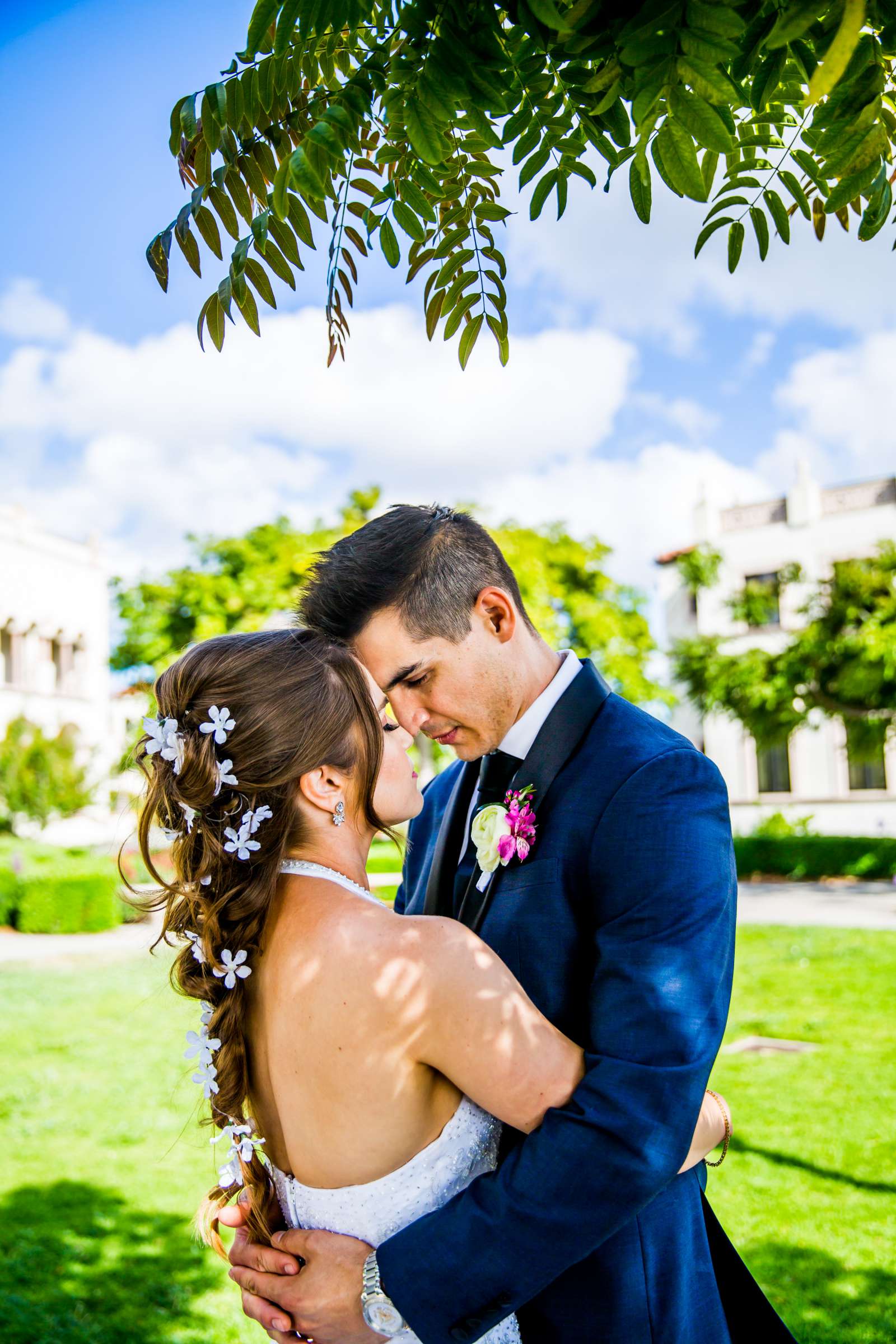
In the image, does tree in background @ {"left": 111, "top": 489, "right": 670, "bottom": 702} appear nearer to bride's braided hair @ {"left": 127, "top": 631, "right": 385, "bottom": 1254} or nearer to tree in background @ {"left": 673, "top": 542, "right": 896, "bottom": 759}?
tree in background @ {"left": 673, "top": 542, "right": 896, "bottom": 759}

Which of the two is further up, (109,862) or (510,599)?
(510,599)

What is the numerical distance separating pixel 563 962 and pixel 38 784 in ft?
102

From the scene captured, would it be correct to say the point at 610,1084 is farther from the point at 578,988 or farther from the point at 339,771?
the point at 339,771

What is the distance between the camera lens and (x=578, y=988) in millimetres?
2393

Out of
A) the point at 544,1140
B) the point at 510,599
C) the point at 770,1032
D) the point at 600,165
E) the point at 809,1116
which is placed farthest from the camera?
the point at 770,1032

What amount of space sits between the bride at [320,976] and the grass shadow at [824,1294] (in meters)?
3.43

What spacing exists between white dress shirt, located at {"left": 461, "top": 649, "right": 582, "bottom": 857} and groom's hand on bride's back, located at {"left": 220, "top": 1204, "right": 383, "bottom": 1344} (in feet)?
3.53

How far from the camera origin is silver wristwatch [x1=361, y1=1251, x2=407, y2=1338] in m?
2.16

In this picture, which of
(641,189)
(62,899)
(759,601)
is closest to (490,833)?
(641,189)

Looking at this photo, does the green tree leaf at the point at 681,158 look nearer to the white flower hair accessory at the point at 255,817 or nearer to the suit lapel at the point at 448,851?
the white flower hair accessory at the point at 255,817

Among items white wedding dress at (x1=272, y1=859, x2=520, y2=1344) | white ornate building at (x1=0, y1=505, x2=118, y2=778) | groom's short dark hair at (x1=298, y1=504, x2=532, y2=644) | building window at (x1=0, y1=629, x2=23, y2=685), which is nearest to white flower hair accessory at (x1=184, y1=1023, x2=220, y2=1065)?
white wedding dress at (x1=272, y1=859, x2=520, y2=1344)

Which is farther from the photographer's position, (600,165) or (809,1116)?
(809,1116)

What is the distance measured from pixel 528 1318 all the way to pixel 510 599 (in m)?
1.76

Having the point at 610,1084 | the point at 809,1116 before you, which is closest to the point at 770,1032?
the point at 809,1116
